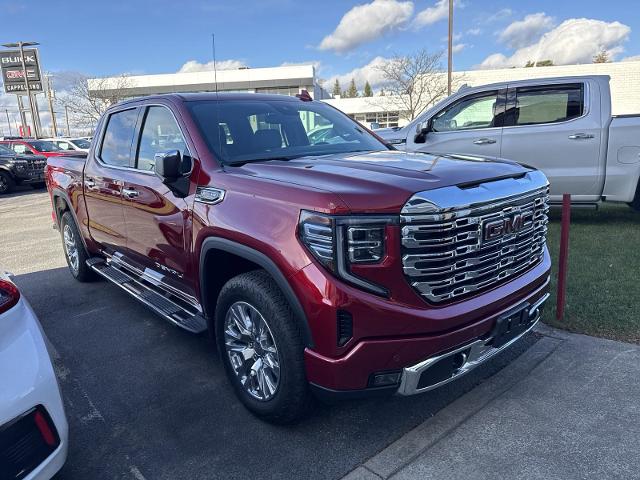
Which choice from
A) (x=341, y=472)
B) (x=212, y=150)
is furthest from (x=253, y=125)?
(x=341, y=472)

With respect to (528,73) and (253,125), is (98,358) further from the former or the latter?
(528,73)

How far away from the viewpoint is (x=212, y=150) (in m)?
3.10

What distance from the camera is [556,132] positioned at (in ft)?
21.7

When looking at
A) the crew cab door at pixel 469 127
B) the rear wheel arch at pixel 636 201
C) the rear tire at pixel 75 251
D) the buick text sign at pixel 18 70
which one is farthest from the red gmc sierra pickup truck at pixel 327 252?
the buick text sign at pixel 18 70

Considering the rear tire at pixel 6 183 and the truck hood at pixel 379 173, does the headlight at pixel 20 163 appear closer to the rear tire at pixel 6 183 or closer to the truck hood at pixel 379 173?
the rear tire at pixel 6 183

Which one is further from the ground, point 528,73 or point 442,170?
point 528,73

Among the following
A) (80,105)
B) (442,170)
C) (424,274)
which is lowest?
(424,274)

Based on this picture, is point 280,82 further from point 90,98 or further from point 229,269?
point 229,269

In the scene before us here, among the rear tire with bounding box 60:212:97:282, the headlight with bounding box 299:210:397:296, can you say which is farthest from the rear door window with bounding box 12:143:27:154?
the headlight with bounding box 299:210:397:296

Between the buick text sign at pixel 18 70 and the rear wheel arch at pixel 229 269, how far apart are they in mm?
38506

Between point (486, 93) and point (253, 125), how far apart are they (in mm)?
4813

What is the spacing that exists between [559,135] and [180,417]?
20.1 feet

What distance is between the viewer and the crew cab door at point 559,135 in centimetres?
652

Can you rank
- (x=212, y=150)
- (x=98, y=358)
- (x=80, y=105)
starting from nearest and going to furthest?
(x=212, y=150), (x=98, y=358), (x=80, y=105)
